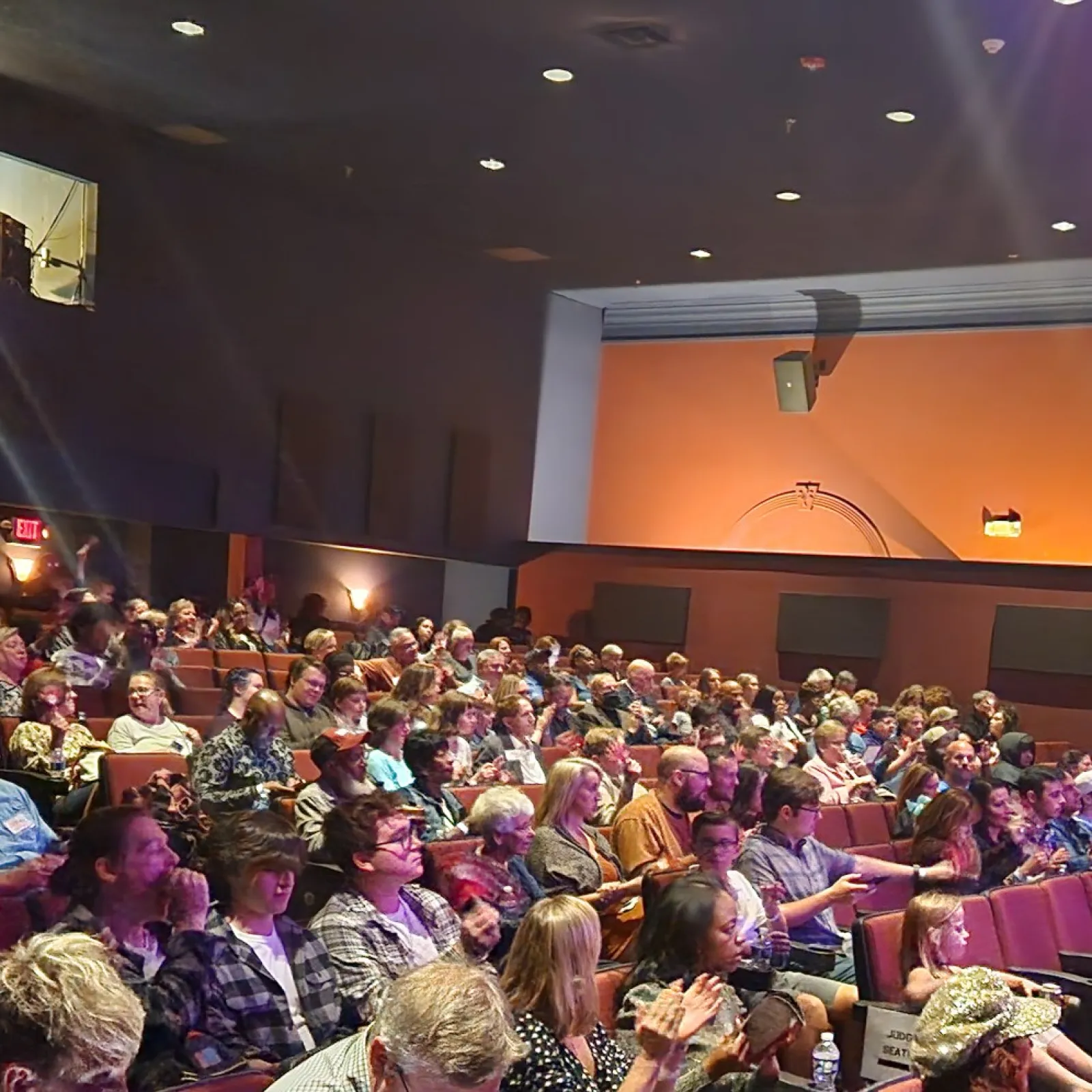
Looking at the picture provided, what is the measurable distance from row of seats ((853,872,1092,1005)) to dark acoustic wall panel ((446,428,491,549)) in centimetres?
Answer: 913

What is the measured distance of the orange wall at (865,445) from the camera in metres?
13.9

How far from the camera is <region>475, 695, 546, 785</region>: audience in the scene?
6.66m

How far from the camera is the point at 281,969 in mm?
3223

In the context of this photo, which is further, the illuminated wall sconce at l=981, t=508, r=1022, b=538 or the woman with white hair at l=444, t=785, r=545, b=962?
the illuminated wall sconce at l=981, t=508, r=1022, b=538

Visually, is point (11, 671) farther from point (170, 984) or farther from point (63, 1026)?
point (63, 1026)

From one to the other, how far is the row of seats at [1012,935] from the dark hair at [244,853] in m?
1.65

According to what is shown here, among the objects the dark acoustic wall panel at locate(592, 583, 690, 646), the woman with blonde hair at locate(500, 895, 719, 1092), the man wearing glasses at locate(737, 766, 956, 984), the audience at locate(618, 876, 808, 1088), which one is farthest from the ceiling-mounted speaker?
the woman with blonde hair at locate(500, 895, 719, 1092)

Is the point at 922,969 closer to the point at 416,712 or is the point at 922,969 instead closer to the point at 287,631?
the point at 416,712

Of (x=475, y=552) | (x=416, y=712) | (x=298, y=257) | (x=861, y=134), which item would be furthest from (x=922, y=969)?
(x=475, y=552)

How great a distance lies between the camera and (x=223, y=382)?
38.2 feet

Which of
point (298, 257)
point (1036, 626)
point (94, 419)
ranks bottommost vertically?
point (1036, 626)

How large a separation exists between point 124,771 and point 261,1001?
1861 mm

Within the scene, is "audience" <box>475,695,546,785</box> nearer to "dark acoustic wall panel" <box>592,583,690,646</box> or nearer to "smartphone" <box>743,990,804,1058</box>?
"smartphone" <box>743,990,804,1058</box>

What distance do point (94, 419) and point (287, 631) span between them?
2.29 metres
